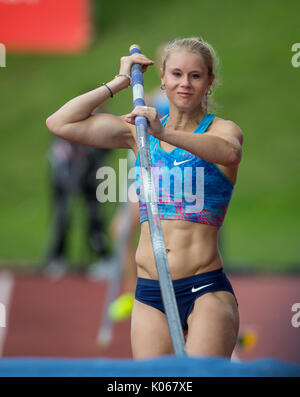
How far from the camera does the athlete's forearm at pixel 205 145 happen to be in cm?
312

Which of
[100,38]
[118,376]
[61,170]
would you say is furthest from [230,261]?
[100,38]

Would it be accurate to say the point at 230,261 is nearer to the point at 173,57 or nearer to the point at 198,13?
the point at 173,57

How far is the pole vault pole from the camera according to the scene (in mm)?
2824

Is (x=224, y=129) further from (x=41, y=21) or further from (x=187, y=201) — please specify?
(x=41, y=21)

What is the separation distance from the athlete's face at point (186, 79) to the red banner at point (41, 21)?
325 inches

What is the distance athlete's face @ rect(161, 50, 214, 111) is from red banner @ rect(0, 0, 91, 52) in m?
8.25

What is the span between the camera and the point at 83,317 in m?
7.78

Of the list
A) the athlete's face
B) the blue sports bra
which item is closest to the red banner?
the athlete's face

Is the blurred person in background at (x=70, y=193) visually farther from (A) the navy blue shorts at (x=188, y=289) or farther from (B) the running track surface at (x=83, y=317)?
(A) the navy blue shorts at (x=188, y=289)

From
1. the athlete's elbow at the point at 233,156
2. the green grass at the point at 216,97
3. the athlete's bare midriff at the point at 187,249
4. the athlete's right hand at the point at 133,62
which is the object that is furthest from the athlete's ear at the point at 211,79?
the green grass at the point at 216,97

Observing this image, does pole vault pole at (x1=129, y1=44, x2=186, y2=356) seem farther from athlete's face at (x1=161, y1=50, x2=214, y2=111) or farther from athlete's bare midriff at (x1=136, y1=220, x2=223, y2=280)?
athlete's bare midriff at (x1=136, y1=220, x2=223, y2=280)

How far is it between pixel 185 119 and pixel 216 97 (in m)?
13.9

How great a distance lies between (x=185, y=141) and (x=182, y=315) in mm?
770

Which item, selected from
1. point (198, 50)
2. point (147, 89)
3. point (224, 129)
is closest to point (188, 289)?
point (224, 129)
